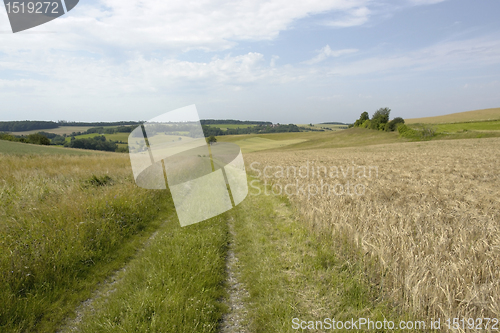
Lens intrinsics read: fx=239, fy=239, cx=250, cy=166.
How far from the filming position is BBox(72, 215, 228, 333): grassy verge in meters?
3.58

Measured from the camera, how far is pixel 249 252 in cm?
636

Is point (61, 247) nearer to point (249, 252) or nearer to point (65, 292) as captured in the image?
point (65, 292)

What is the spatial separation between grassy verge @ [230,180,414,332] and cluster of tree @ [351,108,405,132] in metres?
83.5

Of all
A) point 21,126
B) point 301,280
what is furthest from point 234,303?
point 21,126

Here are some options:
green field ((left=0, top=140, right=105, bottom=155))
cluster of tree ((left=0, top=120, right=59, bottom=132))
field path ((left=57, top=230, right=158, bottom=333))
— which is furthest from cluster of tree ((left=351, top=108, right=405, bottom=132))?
cluster of tree ((left=0, top=120, right=59, bottom=132))

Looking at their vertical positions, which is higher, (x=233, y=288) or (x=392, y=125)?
(x=392, y=125)

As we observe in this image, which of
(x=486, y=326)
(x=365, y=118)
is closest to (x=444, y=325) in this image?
(x=486, y=326)

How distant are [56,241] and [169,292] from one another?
3.36 meters

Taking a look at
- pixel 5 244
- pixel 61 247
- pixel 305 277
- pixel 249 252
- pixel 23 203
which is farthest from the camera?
pixel 23 203

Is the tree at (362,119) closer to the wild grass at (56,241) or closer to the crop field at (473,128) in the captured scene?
the crop field at (473,128)

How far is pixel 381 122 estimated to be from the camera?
82.8 m

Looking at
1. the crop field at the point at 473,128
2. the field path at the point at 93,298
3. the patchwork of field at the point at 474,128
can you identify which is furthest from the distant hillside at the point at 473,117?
the field path at the point at 93,298

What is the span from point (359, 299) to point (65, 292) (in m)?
5.31

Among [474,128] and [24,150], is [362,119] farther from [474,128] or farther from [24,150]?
[24,150]
